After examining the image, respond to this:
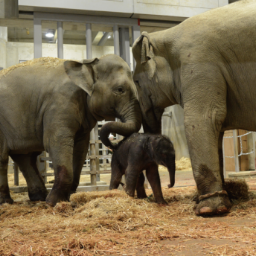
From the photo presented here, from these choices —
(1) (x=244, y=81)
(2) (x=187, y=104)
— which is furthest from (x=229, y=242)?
(1) (x=244, y=81)

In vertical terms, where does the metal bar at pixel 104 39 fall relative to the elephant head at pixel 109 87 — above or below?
above

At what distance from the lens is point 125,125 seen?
3.21 metres

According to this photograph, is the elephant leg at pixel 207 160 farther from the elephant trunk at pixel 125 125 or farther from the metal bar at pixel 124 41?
the metal bar at pixel 124 41

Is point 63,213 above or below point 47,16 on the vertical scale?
below

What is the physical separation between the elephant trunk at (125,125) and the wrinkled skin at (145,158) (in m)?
0.09

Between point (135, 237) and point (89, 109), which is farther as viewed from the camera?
point (89, 109)

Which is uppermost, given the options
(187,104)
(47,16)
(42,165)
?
(47,16)

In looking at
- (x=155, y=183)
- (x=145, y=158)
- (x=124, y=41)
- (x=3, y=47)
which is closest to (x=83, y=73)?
(x=145, y=158)

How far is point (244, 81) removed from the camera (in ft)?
8.87

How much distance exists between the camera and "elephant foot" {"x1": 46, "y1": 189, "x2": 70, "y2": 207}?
3.16 m

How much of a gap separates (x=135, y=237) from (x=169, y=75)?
5.46 feet

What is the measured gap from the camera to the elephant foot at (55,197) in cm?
316

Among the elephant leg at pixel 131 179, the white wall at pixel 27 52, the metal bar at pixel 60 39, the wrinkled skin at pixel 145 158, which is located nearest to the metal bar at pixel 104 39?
the white wall at pixel 27 52

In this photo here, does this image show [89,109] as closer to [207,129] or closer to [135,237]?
[207,129]
